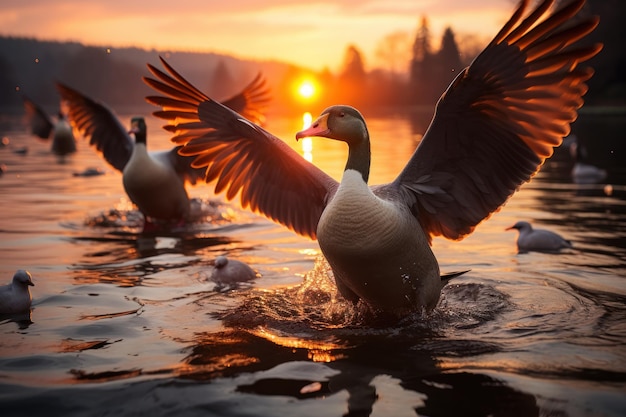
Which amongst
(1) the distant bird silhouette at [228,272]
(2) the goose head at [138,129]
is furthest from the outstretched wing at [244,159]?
(2) the goose head at [138,129]

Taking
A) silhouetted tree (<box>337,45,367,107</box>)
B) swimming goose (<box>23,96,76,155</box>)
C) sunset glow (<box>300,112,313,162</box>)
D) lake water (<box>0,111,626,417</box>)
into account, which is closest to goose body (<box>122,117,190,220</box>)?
lake water (<box>0,111,626,417</box>)

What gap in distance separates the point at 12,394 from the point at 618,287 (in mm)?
5960

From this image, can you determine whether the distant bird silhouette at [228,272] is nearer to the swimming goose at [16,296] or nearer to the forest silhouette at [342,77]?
the swimming goose at [16,296]

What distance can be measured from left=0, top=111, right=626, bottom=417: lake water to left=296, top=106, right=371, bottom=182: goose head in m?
1.50

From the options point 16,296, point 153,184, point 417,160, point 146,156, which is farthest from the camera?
point 146,156

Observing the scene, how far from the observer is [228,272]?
8305 millimetres

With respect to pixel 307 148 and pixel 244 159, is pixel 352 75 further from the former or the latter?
pixel 244 159

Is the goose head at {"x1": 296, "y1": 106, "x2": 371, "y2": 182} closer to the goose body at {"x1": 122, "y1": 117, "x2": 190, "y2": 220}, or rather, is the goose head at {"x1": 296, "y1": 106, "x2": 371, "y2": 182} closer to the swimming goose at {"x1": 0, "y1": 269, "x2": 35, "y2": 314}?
the swimming goose at {"x1": 0, "y1": 269, "x2": 35, "y2": 314}

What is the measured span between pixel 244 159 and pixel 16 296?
272 cm

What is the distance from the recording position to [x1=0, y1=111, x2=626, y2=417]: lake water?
15.6ft

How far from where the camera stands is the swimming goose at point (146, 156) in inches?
482

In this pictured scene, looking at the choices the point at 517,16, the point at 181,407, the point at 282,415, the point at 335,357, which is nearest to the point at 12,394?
the point at 181,407

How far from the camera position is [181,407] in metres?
4.66

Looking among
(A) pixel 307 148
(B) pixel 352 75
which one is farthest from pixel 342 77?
(A) pixel 307 148
